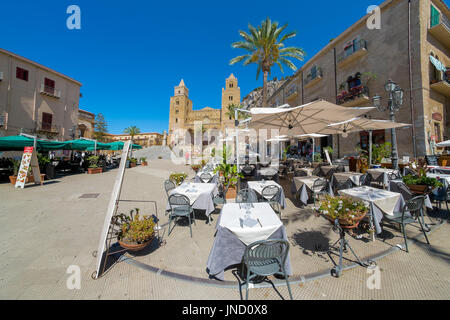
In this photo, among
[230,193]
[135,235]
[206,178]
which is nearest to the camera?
[135,235]

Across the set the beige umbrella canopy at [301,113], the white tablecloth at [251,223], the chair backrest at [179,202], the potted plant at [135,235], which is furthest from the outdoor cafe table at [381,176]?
the potted plant at [135,235]

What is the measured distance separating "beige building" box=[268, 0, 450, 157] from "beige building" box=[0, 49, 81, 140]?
2670cm

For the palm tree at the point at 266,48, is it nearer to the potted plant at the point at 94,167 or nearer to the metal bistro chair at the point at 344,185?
the metal bistro chair at the point at 344,185

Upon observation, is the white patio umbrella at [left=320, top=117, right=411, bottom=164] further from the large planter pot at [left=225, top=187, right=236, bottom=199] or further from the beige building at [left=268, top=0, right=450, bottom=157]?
the beige building at [left=268, top=0, right=450, bottom=157]

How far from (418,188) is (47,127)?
2876cm

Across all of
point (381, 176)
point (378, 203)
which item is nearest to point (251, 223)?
point (378, 203)

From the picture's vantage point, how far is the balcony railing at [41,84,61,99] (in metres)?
18.5

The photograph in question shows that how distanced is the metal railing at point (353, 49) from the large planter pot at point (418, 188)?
1382 cm

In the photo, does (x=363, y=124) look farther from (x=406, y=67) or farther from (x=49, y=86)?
(x=49, y=86)

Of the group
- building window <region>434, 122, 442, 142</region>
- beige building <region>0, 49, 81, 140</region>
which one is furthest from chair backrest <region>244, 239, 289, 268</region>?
beige building <region>0, 49, 81, 140</region>

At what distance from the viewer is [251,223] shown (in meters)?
2.48

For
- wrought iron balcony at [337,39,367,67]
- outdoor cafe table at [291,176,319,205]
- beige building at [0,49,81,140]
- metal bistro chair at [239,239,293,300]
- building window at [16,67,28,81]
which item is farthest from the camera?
building window at [16,67,28,81]

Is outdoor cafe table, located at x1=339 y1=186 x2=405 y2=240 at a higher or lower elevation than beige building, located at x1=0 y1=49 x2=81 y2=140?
lower
